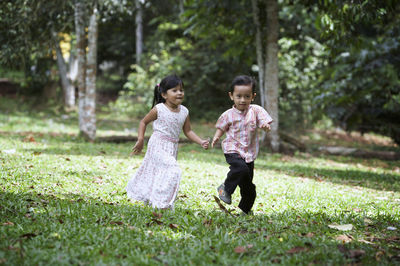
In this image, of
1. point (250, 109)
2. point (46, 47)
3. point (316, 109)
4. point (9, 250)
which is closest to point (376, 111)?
point (316, 109)

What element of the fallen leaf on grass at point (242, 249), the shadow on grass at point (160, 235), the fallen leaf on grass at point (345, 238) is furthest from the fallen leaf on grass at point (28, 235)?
the fallen leaf on grass at point (345, 238)

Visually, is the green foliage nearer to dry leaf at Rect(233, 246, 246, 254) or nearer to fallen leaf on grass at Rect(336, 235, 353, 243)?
fallen leaf on grass at Rect(336, 235, 353, 243)

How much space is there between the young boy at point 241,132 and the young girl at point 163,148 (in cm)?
36

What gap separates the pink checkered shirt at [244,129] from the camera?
15.6ft

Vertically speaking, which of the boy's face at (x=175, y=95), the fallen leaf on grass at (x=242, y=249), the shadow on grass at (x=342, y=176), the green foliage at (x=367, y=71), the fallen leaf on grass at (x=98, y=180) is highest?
the green foliage at (x=367, y=71)

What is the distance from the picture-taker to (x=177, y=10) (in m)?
26.8

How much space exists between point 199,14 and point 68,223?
32.9 ft

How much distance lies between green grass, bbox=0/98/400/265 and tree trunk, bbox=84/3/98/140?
14.4 feet

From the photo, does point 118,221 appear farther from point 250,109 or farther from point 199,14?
point 199,14

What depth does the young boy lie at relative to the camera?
15.4 feet

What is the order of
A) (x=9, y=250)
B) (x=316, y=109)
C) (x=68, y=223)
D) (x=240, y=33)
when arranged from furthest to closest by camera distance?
(x=316, y=109) → (x=240, y=33) → (x=68, y=223) → (x=9, y=250)

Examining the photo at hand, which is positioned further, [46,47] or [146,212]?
[46,47]

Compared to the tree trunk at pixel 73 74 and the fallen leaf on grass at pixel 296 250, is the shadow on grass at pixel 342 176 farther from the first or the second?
the tree trunk at pixel 73 74

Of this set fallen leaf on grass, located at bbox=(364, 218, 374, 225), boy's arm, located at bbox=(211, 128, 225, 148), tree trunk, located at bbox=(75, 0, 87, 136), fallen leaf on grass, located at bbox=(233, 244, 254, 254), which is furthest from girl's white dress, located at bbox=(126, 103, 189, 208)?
tree trunk, located at bbox=(75, 0, 87, 136)
